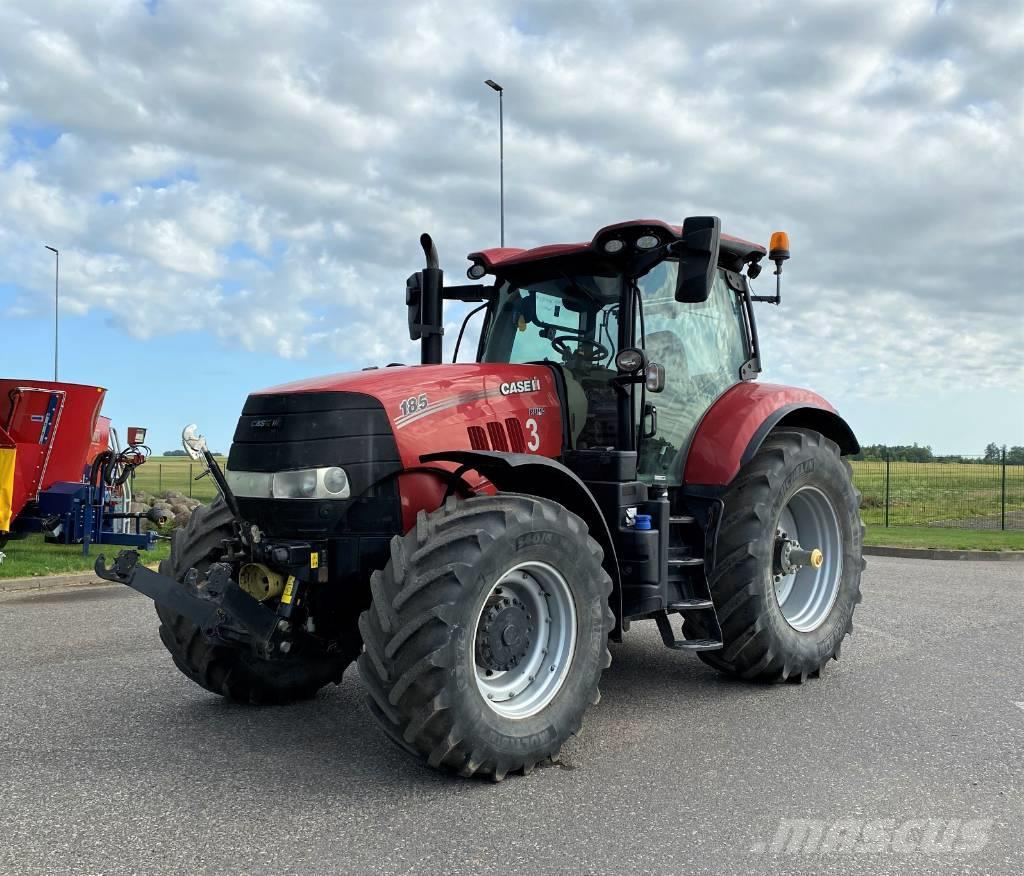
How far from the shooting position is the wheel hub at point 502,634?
13.6 ft

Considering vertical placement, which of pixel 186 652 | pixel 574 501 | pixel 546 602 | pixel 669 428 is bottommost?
pixel 186 652

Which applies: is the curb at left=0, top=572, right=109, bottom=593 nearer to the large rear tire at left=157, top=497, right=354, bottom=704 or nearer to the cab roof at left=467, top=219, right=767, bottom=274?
the large rear tire at left=157, top=497, right=354, bottom=704

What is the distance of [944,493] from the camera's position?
24109mm

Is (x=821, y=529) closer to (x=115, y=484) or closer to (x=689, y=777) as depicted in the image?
(x=689, y=777)

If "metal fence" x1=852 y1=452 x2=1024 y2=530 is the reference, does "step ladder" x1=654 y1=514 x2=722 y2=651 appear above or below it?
above

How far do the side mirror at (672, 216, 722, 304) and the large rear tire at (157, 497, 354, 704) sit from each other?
8.69 ft

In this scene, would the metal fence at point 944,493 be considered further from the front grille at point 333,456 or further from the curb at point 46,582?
the front grille at point 333,456

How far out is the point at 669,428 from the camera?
5.62 meters

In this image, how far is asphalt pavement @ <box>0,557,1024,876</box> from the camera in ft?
10.7

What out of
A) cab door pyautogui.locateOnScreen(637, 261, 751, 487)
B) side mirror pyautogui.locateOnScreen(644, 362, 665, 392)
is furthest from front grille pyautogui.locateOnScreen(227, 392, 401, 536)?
cab door pyautogui.locateOnScreen(637, 261, 751, 487)

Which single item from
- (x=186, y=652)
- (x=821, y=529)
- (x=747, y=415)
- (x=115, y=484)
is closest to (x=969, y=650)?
(x=821, y=529)

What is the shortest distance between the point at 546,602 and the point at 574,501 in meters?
0.58

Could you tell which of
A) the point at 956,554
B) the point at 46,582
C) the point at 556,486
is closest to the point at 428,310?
the point at 556,486
